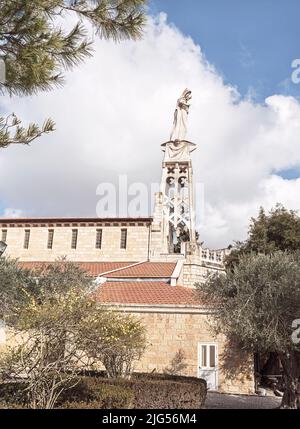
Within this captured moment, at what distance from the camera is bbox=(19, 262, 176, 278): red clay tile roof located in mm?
24516

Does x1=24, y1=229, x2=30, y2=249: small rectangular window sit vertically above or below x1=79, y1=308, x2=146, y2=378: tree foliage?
above

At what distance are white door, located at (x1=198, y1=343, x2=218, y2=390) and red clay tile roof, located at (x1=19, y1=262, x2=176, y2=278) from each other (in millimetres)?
6818

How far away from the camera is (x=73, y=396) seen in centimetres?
1012

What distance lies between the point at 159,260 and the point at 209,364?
12482 mm

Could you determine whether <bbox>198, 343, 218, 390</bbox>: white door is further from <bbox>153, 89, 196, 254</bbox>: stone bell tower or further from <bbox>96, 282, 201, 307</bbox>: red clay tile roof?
<bbox>153, 89, 196, 254</bbox>: stone bell tower

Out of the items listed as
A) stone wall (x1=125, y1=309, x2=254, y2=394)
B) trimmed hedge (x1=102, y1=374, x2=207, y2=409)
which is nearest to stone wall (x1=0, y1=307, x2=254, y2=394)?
stone wall (x1=125, y1=309, x2=254, y2=394)

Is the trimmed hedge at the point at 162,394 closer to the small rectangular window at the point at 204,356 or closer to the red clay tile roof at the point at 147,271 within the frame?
the small rectangular window at the point at 204,356

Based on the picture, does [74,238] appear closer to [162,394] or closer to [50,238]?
[50,238]

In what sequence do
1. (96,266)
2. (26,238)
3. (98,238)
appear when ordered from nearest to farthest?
(96,266), (98,238), (26,238)

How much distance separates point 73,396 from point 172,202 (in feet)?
80.4

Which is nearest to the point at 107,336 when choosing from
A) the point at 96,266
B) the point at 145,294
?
the point at 145,294

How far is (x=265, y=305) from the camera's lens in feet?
37.9
